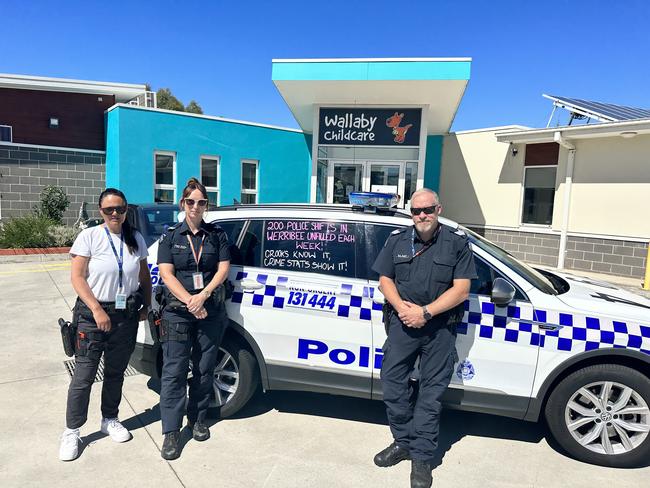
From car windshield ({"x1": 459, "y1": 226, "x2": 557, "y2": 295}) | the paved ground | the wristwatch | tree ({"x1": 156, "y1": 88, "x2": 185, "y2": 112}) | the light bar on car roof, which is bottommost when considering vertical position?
the paved ground

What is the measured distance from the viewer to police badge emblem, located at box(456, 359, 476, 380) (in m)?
3.09

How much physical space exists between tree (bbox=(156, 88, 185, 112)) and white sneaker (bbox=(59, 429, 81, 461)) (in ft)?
141

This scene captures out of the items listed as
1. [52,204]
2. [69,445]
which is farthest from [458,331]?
[52,204]

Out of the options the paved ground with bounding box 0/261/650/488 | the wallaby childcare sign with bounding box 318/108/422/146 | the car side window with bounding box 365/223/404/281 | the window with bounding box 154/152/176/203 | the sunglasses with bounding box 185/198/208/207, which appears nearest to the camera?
the paved ground with bounding box 0/261/650/488

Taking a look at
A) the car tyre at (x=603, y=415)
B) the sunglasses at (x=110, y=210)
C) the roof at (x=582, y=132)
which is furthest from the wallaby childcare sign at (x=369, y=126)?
the sunglasses at (x=110, y=210)

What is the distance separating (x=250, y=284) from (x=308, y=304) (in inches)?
18.8

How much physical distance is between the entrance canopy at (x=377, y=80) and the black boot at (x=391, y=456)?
6.88 m

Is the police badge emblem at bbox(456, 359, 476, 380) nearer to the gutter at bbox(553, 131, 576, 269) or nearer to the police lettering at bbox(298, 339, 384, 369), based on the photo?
the police lettering at bbox(298, 339, 384, 369)

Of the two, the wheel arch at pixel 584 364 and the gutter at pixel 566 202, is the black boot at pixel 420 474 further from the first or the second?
the gutter at pixel 566 202

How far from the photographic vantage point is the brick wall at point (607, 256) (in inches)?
398

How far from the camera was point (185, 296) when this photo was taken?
296 centimetres

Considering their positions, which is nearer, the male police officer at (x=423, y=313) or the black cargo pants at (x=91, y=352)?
the male police officer at (x=423, y=313)

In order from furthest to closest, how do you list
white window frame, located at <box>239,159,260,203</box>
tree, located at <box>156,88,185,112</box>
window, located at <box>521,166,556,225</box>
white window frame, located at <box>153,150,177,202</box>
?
tree, located at <box>156,88,185,112</box>
white window frame, located at <box>239,159,260,203</box>
white window frame, located at <box>153,150,177,202</box>
window, located at <box>521,166,556,225</box>

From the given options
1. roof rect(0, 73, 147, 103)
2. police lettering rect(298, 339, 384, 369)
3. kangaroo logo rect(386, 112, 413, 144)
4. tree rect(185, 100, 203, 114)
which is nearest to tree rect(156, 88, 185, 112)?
tree rect(185, 100, 203, 114)
